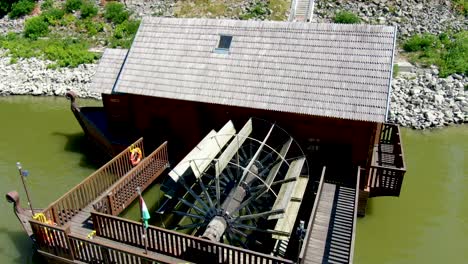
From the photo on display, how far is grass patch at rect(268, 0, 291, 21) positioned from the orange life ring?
57.9ft

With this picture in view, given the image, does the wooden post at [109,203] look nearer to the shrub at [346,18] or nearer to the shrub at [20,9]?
→ the shrub at [346,18]

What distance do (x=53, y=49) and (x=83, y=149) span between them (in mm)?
13438

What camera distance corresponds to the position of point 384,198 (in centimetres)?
1412

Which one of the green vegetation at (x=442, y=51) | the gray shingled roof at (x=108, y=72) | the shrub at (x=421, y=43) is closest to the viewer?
the gray shingled roof at (x=108, y=72)

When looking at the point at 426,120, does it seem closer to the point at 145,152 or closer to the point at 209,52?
the point at 209,52

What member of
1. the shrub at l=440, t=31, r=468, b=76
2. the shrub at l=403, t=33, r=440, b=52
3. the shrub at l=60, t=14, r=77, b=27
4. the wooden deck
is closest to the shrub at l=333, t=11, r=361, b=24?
the shrub at l=403, t=33, r=440, b=52

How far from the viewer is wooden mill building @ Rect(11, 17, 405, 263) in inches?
465

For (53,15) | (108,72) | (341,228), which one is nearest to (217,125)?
(108,72)

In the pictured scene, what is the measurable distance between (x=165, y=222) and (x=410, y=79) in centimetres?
1612

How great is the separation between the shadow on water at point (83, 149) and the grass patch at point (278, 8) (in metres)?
16.4

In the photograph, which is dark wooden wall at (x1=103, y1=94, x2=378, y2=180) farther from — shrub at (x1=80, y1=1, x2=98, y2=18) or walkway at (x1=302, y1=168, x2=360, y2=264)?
shrub at (x1=80, y1=1, x2=98, y2=18)

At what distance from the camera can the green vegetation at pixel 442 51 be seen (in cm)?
2184

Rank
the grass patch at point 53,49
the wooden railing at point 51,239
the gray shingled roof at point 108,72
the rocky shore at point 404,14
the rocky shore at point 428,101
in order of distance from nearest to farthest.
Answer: the wooden railing at point 51,239, the gray shingled roof at point 108,72, the rocky shore at point 428,101, the rocky shore at point 404,14, the grass patch at point 53,49

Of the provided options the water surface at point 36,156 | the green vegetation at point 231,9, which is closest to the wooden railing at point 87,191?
the water surface at point 36,156
